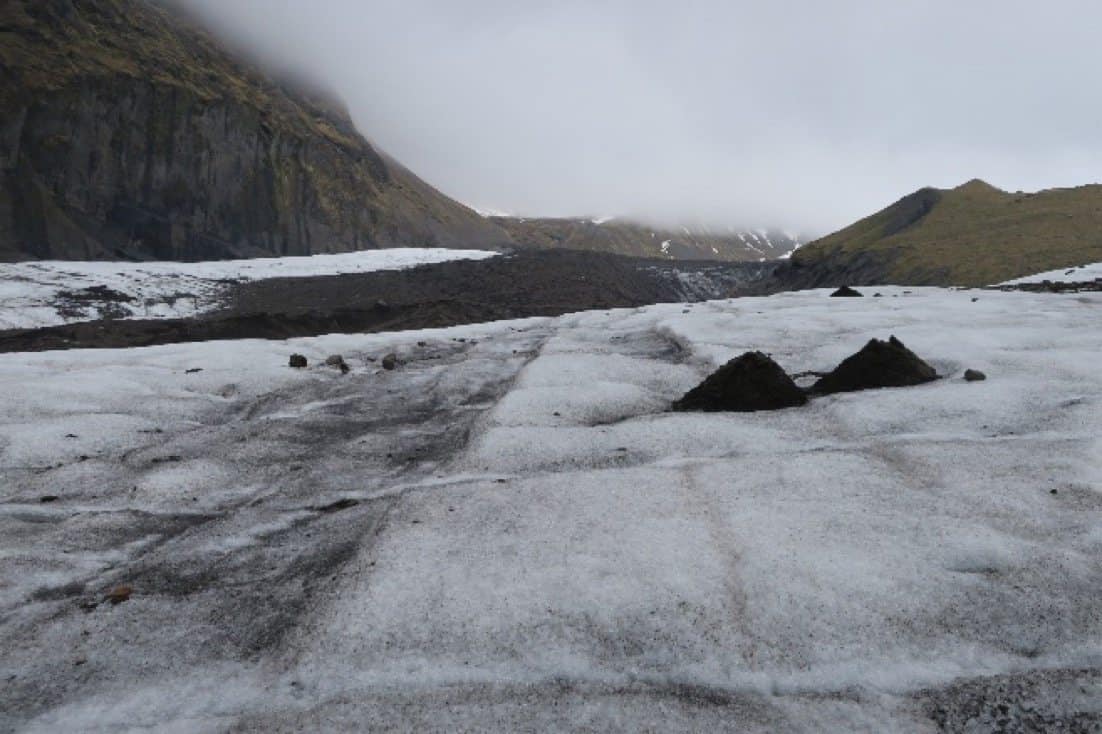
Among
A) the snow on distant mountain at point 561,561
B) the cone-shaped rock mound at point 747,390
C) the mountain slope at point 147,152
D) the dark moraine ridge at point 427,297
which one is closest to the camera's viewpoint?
the snow on distant mountain at point 561,561

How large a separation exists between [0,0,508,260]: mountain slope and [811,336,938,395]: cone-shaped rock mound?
8361 cm

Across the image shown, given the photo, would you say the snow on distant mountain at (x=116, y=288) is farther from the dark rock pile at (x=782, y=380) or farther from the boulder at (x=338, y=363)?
the dark rock pile at (x=782, y=380)

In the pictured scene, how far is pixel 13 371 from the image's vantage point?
11164mm

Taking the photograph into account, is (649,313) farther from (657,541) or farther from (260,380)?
(657,541)

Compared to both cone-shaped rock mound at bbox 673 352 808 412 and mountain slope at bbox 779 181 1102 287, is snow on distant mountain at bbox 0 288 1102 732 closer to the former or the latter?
cone-shaped rock mound at bbox 673 352 808 412

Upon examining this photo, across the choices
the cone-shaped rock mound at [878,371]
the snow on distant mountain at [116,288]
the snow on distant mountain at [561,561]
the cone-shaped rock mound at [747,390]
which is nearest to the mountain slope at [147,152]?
the snow on distant mountain at [116,288]

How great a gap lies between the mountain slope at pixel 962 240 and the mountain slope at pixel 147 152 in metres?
76.2

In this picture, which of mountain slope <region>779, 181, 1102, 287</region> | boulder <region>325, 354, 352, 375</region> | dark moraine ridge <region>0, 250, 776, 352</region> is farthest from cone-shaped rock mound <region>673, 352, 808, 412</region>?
mountain slope <region>779, 181, 1102, 287</region>

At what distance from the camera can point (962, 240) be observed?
58438 millimetres

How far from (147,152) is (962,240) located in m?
92.2

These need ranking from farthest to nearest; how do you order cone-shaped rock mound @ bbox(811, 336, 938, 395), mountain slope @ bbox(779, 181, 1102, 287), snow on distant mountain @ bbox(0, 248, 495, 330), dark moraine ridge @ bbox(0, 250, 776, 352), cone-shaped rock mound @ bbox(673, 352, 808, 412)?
mountain slope @ bbox(779, 181, 1102, 287)
snow on distant mountain @ bbox(0, 248, 495, 330)
dark moraine ridge @ bbox(0, 250, 776, 352)
cone-shaped rock mound @ bbox(811, 336, 938, 395)
cone-shaped rock mound @ bbox(673, 352, 808, 412)

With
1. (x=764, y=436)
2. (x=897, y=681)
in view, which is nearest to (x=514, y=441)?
(x=764, y=436)

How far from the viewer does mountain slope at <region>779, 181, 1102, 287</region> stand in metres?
48.4

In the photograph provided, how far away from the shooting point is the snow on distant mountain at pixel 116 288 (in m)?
41.7
